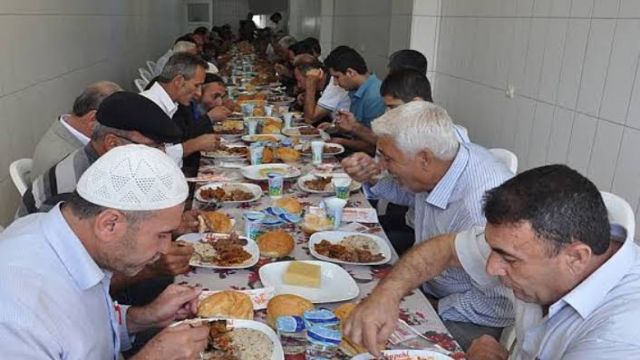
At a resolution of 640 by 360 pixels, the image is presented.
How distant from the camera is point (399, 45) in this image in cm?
535

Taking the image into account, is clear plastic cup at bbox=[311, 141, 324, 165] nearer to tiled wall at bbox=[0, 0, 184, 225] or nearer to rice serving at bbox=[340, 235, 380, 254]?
rice serving at bbox=[340, 235, 380, 254]

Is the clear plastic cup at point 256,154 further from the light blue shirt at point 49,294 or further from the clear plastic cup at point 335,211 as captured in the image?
the light blue shirt at point 49,294

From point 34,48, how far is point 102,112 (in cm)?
205

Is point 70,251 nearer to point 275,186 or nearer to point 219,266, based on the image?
point 219,266

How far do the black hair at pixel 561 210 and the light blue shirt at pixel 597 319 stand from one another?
67 millimetres

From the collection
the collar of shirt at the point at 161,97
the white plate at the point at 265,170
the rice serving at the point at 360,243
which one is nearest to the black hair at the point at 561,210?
the rice serving at the point at 360,243

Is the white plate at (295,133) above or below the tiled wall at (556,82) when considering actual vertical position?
below

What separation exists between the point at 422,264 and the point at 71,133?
167 centimetres

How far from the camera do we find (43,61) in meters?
3.60

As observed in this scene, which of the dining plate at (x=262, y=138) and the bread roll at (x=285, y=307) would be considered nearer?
the bread roll at (x=285, y=307)

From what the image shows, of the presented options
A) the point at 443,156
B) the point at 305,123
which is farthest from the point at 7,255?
the point at 305,123

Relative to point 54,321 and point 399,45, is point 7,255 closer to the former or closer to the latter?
point 54,321

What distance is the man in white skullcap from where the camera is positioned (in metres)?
1.03

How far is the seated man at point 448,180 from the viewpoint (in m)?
1.73
